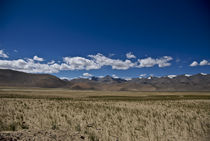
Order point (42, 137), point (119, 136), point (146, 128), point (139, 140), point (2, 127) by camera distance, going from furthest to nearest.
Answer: point (146, 128), point (2, 127), point (119, 136), point (139, 140), point (42, 137)

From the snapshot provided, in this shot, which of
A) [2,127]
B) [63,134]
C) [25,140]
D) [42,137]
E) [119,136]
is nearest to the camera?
[25,140]

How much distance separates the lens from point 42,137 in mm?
6418

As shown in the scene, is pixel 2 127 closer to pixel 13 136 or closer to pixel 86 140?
pixel 13 136

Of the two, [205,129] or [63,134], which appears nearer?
[63,134]

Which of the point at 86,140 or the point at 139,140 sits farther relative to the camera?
the point at 139,140

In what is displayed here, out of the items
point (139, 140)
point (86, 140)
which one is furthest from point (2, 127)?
point (139, 140)

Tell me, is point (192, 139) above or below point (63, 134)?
below

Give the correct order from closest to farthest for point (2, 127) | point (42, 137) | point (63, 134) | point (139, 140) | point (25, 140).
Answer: point (25, 140)
point (42, 137)
point (63, 134)
point (139, 140)
point (2, 127)

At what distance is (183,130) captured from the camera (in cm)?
994

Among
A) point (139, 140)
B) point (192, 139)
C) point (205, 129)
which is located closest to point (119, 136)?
point (139, 140)

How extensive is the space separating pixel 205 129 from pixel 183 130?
1.60 meters

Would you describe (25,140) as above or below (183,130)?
above

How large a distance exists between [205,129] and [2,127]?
1381cm

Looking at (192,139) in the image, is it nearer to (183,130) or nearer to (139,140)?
(183,130)
